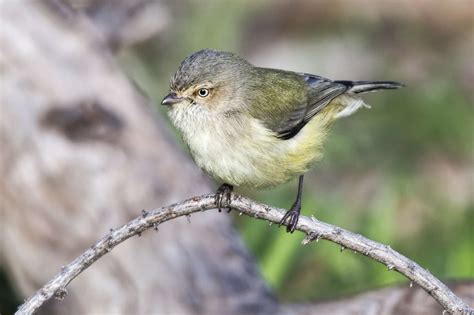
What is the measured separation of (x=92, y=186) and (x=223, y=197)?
1.89 metres

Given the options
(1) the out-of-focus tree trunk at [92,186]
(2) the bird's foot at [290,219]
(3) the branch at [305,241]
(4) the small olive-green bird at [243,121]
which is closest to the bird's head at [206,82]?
(4) the small olive-green bird at [243,121]

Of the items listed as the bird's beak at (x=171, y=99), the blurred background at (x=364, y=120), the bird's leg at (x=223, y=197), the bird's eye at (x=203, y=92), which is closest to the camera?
the bird's leg at (x=223, y=197)

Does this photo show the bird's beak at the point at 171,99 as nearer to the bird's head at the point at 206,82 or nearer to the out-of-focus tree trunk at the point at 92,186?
the bird's head at the point at 206,82

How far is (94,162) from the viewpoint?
21.2ft

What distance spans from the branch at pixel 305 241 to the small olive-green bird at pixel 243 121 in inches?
19.1

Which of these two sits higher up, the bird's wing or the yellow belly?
the bird's wing

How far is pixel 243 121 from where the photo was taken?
16.6 feet

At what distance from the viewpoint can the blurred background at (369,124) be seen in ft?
24.6

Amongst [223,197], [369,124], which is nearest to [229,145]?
[223,197]

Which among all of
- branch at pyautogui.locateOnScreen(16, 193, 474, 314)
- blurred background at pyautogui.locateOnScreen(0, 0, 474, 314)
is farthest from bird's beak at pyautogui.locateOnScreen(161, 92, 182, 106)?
blurred background at pyautogui.locateOnScreen(0, 0, 474, 314)

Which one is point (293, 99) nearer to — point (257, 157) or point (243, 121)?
point (243, 121)

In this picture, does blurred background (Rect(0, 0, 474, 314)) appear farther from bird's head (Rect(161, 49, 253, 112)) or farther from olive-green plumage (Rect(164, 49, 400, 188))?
bird's head (Rect(161, 49, 253, 112))

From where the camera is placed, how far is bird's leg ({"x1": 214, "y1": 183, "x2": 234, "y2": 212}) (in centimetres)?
465

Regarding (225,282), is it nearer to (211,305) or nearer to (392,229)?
(211,305)
